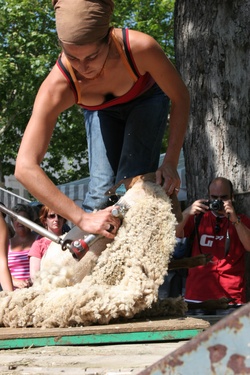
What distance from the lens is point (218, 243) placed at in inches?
221

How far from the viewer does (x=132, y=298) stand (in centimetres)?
347

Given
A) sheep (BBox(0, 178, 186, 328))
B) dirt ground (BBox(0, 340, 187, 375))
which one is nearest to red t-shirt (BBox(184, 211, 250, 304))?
sheep (BBox(0, 178, 186, 328))

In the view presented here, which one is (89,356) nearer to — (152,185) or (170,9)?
(152,185)

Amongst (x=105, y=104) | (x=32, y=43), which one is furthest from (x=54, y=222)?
(x=32, y=43)

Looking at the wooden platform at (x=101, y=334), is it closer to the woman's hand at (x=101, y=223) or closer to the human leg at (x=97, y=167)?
the woman's hand at (x=101, y=223)

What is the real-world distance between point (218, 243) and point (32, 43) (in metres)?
14.0

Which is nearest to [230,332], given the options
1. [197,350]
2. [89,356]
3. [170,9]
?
[197,350]

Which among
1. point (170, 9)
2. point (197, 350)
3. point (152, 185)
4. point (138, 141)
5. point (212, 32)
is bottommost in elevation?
point (197, 350)

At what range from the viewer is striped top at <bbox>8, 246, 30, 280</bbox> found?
21.5 ft

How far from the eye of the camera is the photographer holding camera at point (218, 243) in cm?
542

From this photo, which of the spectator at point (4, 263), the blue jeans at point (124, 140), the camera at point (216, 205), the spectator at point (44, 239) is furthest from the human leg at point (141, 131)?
the spectator at point (44, 239)

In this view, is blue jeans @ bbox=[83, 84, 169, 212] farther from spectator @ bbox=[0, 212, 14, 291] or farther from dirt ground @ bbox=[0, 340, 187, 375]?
spectator @ bbox=[0, 212, 14, 291]

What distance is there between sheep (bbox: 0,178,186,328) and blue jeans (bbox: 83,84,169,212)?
0.64 feet

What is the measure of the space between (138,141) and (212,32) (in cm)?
194
